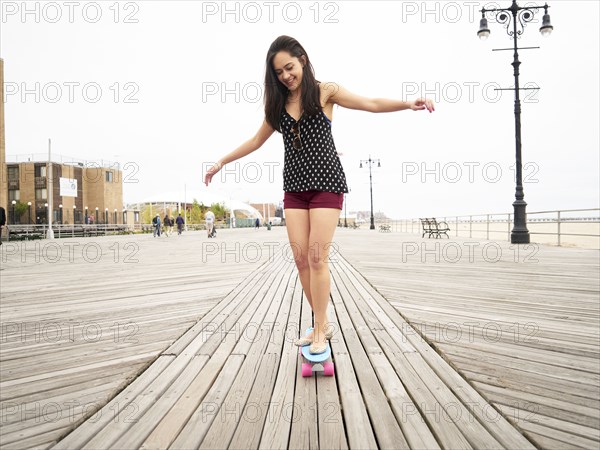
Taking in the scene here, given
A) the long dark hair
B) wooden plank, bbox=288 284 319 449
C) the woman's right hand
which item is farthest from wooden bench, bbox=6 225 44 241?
wooden plank, bbox=288 284 319 449

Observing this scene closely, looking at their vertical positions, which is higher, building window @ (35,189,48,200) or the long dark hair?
building window @ (35,189,48,200)

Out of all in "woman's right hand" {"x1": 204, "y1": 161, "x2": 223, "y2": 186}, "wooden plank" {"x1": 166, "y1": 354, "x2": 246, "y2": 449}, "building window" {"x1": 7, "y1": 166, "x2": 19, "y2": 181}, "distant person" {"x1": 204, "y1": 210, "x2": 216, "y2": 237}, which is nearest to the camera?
"wooden plank" {"x1": 166, "y1": 354, "x2": 246, "y2": 449}

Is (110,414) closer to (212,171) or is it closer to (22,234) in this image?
(212,171)

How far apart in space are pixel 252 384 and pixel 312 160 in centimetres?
116

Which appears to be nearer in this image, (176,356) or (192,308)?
(176,356)

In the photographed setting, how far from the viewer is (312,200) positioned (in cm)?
201

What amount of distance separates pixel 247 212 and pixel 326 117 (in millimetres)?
108833

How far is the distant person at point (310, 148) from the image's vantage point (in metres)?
1.98

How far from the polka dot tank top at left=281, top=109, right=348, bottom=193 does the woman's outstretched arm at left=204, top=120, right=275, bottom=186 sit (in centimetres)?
21

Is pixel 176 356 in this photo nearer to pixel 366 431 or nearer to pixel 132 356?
pixel 132 356

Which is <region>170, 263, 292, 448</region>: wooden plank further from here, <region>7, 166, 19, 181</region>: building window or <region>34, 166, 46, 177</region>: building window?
<region>7, 166, 19, 181</region>: building window

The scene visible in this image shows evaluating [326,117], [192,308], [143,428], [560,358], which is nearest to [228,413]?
[143,428]

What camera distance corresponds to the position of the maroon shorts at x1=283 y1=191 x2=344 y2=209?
Answer: 1982 millimetres

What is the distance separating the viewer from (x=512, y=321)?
2.91 metres
